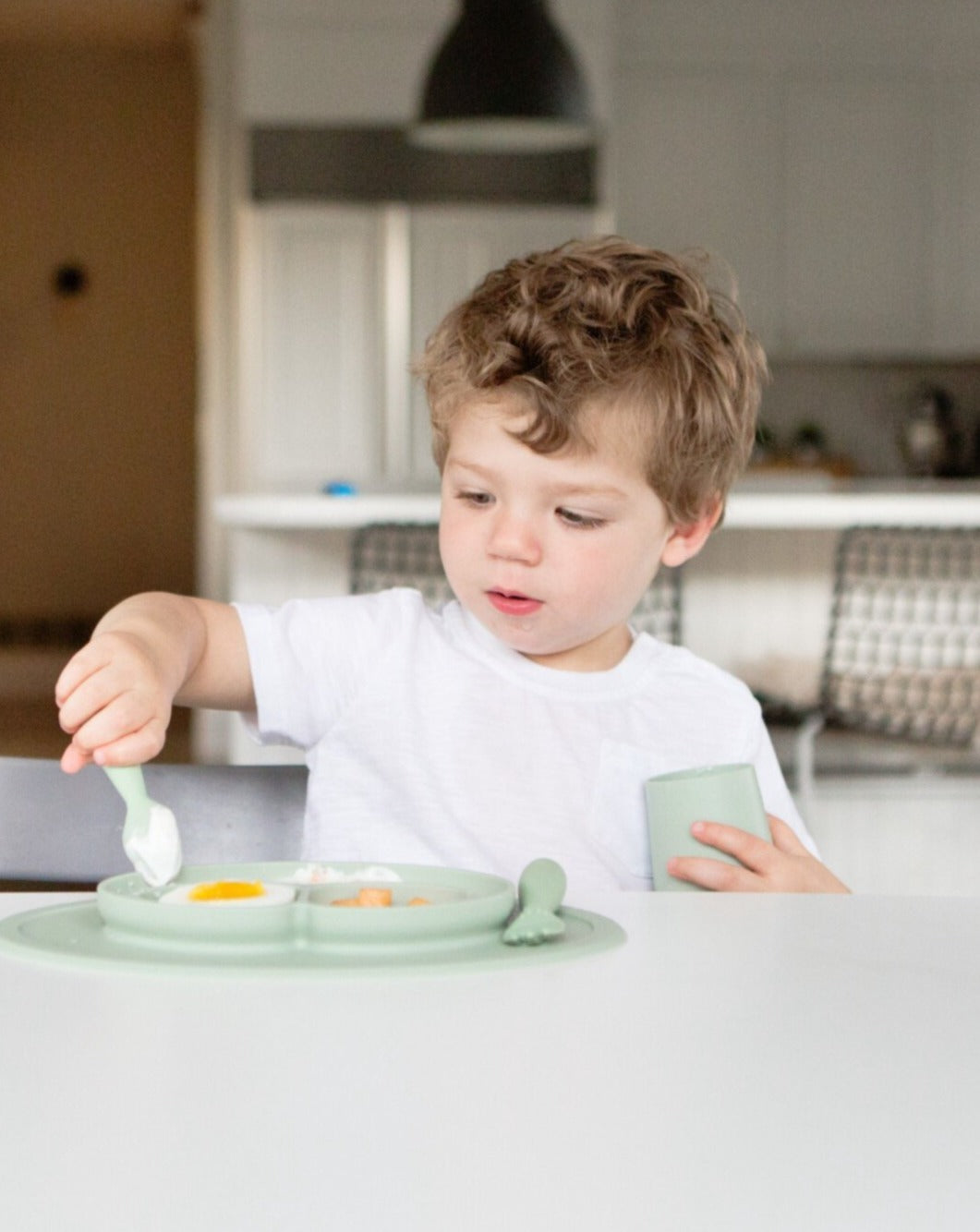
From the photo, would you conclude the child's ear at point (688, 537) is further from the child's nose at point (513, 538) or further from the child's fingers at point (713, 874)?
the child's fingers at point (713, 874)

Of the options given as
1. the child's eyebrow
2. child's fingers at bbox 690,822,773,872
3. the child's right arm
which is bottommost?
child's fingers at bbox 690,822,773,872

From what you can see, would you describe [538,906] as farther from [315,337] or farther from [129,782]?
[315,337]

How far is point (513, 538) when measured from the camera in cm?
93

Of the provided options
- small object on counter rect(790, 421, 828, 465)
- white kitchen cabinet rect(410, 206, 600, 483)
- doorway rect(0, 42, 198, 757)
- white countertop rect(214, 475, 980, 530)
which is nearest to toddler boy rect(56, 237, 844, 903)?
white countertop rect(214, 475, 980, 530)

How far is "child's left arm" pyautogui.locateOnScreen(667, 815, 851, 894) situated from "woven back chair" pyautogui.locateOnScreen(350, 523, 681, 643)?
1.51m

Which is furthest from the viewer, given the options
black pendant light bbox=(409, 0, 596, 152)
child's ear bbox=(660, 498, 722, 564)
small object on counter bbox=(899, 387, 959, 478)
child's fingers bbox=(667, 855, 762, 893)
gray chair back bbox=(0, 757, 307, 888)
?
small object on counter bbox=(899, 387, 959, 478)

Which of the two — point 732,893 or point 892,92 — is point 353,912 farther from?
point 892,92

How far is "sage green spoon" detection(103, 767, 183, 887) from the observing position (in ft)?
2.18

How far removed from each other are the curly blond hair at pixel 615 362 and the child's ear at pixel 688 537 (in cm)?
1

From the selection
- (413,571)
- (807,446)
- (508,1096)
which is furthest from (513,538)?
(807,446)

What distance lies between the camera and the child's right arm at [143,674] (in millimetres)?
685

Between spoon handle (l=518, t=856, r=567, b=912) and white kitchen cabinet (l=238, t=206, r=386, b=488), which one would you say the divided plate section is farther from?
white kitchen cabinet (l=238, t=206, r=386, b=488)

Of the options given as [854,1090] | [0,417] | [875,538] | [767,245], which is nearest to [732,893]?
[854,1090]

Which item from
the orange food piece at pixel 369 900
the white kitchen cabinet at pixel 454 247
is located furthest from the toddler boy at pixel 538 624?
the white kitchen cabinet at pixel 454 247
